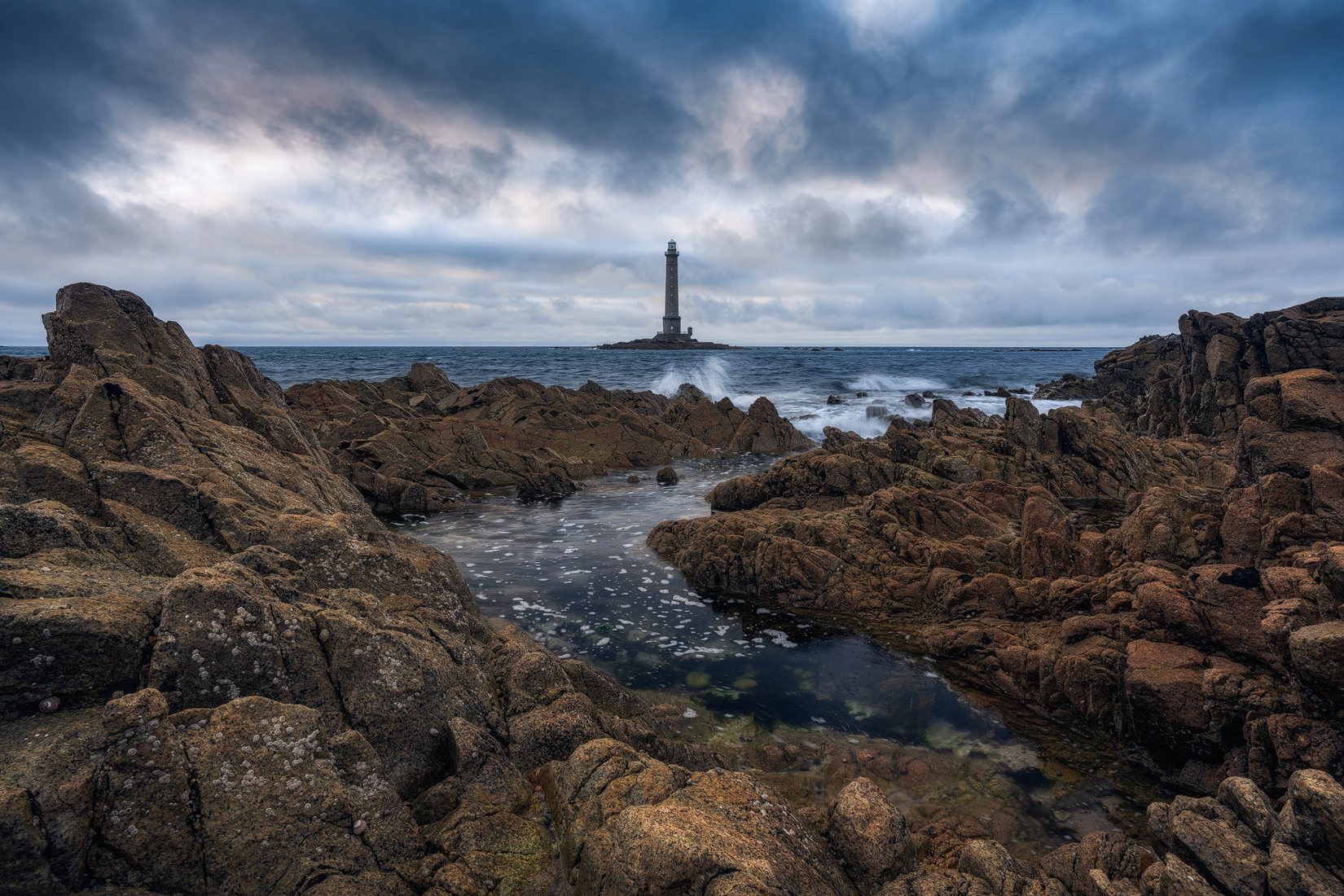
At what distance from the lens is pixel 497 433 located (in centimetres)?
3847

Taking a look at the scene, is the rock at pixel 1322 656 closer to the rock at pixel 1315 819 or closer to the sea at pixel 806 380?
the rock at pixel 1315 819

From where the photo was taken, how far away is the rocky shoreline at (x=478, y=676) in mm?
5203

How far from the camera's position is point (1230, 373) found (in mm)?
38656

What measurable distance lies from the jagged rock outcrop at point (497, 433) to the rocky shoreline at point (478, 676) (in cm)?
1091

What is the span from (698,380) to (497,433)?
65.2m

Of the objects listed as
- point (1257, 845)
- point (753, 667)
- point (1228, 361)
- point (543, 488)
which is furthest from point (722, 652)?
point (1228, 361)

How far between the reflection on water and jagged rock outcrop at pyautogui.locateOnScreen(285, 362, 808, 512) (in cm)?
677

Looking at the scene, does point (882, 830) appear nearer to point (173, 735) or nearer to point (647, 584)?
point (173, 735)

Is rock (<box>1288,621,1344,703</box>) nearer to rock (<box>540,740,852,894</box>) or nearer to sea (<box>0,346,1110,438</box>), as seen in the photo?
rock (<box>540,740,852,894</box>)

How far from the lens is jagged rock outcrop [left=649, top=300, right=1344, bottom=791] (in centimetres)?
944

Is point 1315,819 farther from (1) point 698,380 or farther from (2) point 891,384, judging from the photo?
(2) point 891,384

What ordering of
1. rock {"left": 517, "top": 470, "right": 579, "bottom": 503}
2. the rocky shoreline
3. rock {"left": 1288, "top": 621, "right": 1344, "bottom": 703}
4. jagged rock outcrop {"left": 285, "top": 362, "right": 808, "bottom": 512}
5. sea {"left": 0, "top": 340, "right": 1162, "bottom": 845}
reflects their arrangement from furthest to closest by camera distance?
rock {"left": 517, "top": 470, "right": 579, "bottom": 503}
jagged rock outcrop {"left": 285, "top": 362, "right": 808, "bottom": 512}
sea {"left": 0, "top": 340, "right": 1162, "bottom": 845}
rock {"left": 1288, "top": 621, "right": 1344, "bottom": 703}
the rocky shoreline

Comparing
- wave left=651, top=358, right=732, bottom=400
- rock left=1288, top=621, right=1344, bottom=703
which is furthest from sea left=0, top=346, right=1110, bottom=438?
rock left=1288, top=621, right=1344, bottom=703

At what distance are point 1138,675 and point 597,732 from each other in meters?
9.15
